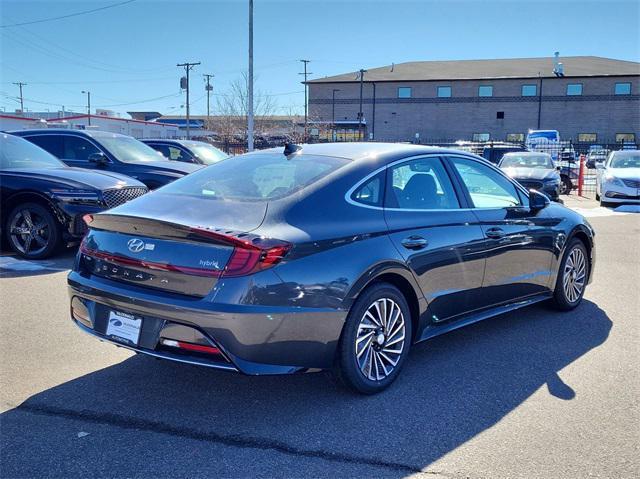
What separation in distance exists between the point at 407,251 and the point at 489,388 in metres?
1.03

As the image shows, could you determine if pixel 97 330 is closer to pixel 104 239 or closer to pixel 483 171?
pixel 104 239

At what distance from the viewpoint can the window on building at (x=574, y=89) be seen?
5838cm

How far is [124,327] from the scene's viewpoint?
334cm

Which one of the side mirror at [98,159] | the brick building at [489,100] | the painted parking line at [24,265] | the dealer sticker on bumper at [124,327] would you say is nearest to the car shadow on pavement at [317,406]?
the dealer sticker on bumper at [124,327]

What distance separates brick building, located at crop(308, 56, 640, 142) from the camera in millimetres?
58156

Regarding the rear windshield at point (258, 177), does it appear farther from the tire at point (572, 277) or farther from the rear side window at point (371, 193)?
the tire at point (572, 277)

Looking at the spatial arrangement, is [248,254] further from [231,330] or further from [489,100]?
[489,100]

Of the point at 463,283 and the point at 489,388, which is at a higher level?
the point at 463,283

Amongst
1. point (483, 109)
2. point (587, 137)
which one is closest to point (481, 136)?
point (483, 109)

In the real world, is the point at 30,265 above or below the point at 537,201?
below

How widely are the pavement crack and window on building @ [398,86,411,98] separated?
62003 mm

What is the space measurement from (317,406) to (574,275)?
11.1 feet

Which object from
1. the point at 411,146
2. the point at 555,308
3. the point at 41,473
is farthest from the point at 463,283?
the point at 41,473

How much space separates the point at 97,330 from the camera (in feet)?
11.4
